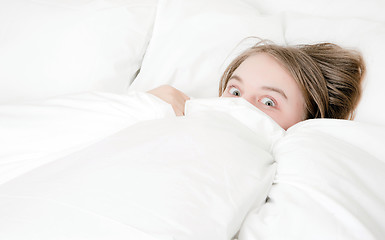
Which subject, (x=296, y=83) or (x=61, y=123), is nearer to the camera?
(x=61, y=123)

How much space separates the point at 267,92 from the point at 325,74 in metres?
0.21

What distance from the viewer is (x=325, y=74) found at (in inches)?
45.0

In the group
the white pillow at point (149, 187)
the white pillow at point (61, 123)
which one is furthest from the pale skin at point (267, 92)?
the white pillow at point (149, 187)

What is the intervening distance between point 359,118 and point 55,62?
93cm

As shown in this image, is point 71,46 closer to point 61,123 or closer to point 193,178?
point 61,123

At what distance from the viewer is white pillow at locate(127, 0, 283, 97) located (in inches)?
49.5

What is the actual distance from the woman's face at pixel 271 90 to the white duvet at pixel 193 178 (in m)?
0.13

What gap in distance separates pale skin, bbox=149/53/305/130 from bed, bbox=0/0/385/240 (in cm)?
12

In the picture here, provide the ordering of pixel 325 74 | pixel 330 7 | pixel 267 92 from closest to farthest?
1. pixel 267 92
2. pixel 325 74
3. pixel 330 7

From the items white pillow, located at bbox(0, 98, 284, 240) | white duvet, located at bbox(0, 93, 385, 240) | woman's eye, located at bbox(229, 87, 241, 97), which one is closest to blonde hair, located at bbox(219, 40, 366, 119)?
woman's eye, located at bbox(229, 87, 241, 97)

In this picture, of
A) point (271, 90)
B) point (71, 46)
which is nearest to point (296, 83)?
point (271, 90)

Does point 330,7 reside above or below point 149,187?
above

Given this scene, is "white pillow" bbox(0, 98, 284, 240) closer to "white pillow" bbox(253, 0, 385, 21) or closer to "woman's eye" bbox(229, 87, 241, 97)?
"woman's eye" bbox(229, 87, 241, 97)

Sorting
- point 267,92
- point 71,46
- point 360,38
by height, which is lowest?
point 71,46
